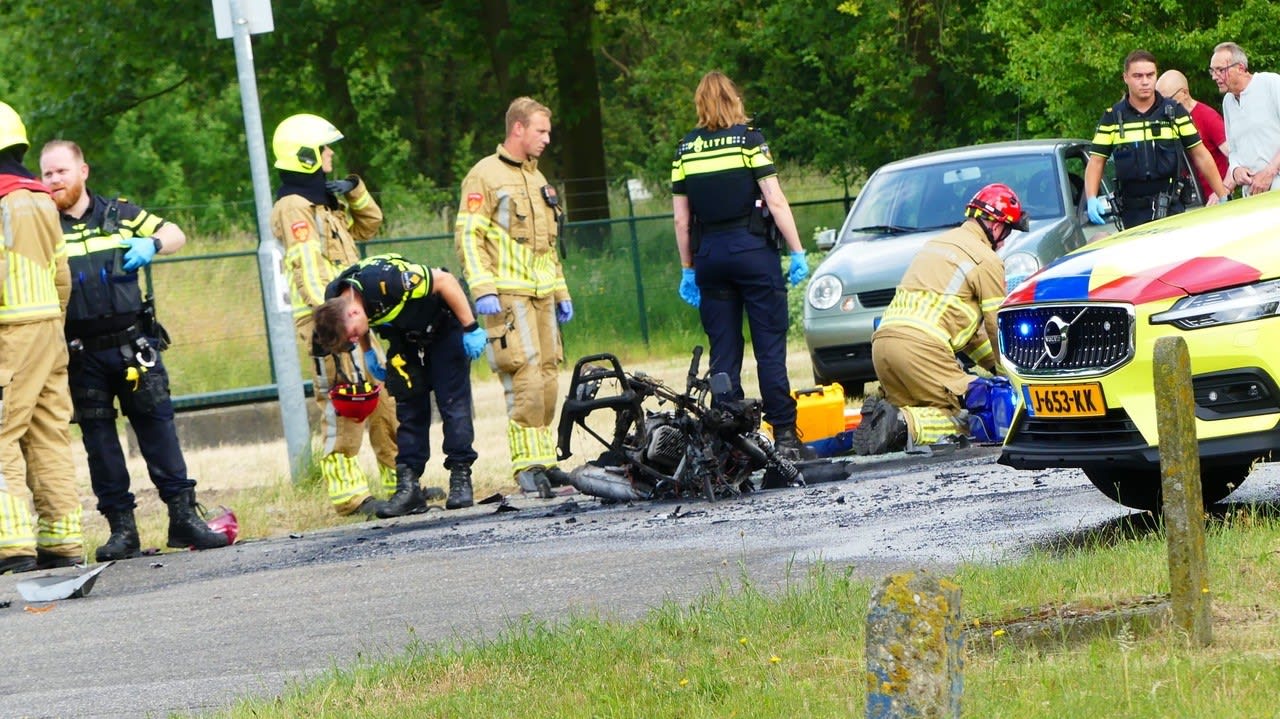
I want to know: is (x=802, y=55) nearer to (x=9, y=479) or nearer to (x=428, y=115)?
(x=428, y=115)

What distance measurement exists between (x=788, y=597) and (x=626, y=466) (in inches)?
153

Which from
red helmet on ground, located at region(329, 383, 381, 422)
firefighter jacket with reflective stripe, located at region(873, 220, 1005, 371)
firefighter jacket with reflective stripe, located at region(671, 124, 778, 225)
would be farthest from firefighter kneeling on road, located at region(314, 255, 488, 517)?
firefighter jacket with reflective stripe, located at region(873, 220, 1005, 371)

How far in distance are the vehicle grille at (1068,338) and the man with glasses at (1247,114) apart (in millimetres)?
5425

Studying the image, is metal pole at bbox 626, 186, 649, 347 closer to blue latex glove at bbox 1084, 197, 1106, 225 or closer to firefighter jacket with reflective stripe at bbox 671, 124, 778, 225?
blue latex glove at bbox 1084, 197, 1106, 225

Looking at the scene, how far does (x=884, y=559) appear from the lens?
24.3 ft

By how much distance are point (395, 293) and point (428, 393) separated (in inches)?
30.8

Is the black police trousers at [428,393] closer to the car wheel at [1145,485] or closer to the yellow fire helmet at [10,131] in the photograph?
the yellow fire helmet at [10,131]

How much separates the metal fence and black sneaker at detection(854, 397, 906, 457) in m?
8.06

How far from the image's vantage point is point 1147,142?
41.2 ft

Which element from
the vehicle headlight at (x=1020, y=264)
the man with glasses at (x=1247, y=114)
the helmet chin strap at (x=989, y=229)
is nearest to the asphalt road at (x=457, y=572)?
the helmet chin strap at (x=989, y=229)

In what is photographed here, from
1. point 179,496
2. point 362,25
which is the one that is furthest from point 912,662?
point 362,25

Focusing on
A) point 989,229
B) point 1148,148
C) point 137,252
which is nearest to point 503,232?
point 137,252

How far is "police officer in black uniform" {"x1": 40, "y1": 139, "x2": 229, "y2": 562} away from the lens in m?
9.85

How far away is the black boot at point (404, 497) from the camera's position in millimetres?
10789
